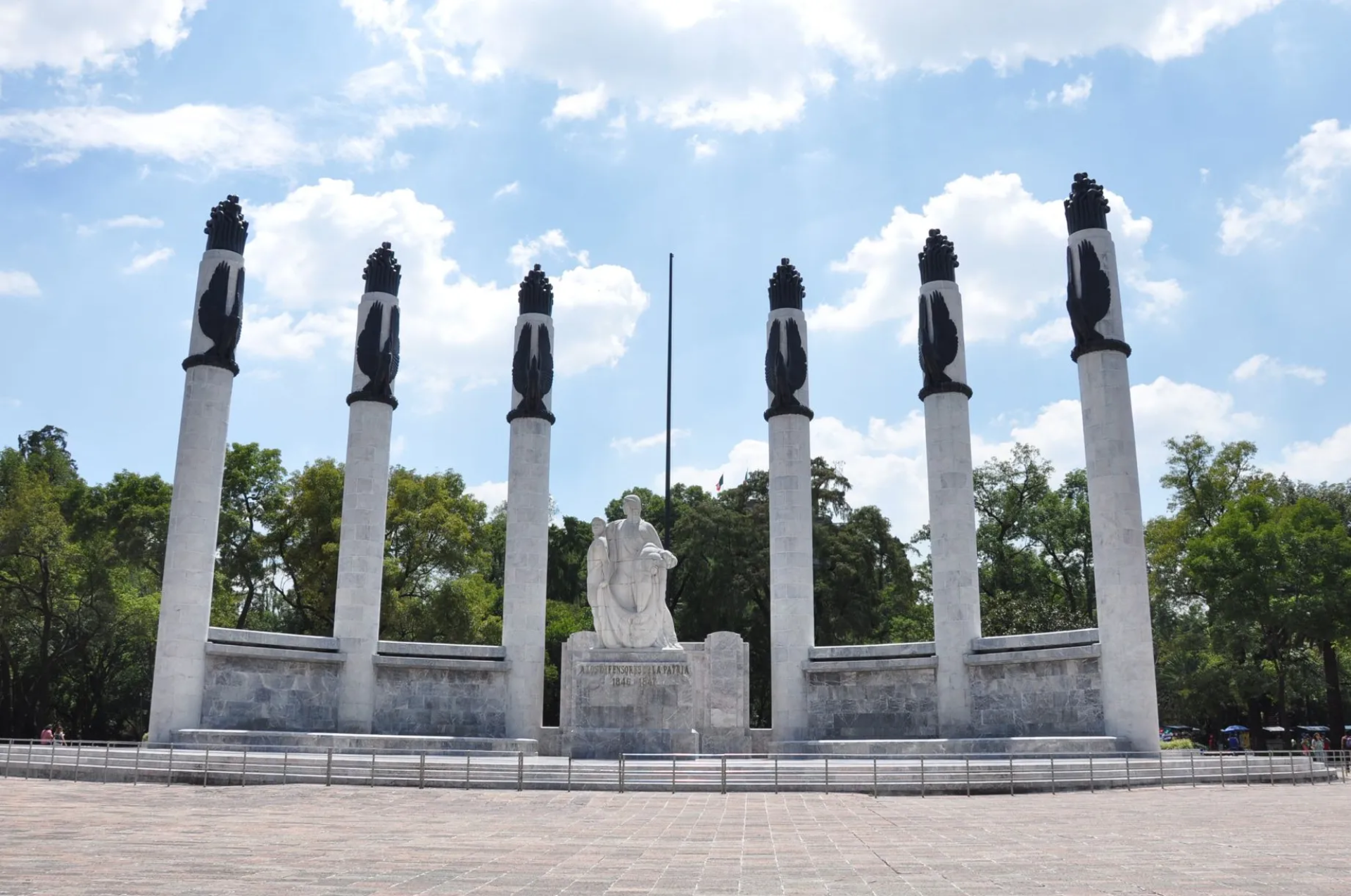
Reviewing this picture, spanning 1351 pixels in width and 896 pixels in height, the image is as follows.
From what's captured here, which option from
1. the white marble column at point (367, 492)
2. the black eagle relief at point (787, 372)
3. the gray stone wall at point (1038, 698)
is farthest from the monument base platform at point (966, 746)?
the white marble column at point (367, 492)

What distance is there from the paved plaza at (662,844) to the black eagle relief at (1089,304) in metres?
12.5

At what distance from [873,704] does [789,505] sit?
5.54 meters

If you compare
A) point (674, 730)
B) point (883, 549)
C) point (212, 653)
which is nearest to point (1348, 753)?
point (674, 730)

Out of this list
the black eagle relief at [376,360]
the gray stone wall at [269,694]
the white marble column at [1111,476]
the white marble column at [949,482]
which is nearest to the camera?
the white marble column at [1111,476]

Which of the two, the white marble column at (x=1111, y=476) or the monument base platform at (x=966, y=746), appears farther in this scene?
the white marble column at (x=1111, y=476)

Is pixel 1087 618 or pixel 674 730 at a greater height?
pixel 1087 618

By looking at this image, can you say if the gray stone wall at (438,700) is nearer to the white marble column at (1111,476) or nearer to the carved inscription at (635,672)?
the carved inscription at (635,672)

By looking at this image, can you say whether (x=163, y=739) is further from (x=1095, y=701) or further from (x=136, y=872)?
(x=1095, y=701)

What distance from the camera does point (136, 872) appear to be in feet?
23.4

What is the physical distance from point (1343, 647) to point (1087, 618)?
28.2ft

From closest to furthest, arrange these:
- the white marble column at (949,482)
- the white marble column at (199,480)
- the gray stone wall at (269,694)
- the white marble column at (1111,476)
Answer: the white marble column at (1111,476) → the white marble column at (199,480) → the gray stone wall at (269,694) → the white marble column at (949,482)

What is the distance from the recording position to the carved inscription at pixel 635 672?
71.1ft

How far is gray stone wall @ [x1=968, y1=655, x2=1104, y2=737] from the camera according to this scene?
23609mm

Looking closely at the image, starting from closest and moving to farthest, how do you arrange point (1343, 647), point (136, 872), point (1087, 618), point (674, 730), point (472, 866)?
point (136, 872), point (472, 866), point (674, 730), point (1343, 647), point (1087, 618)
